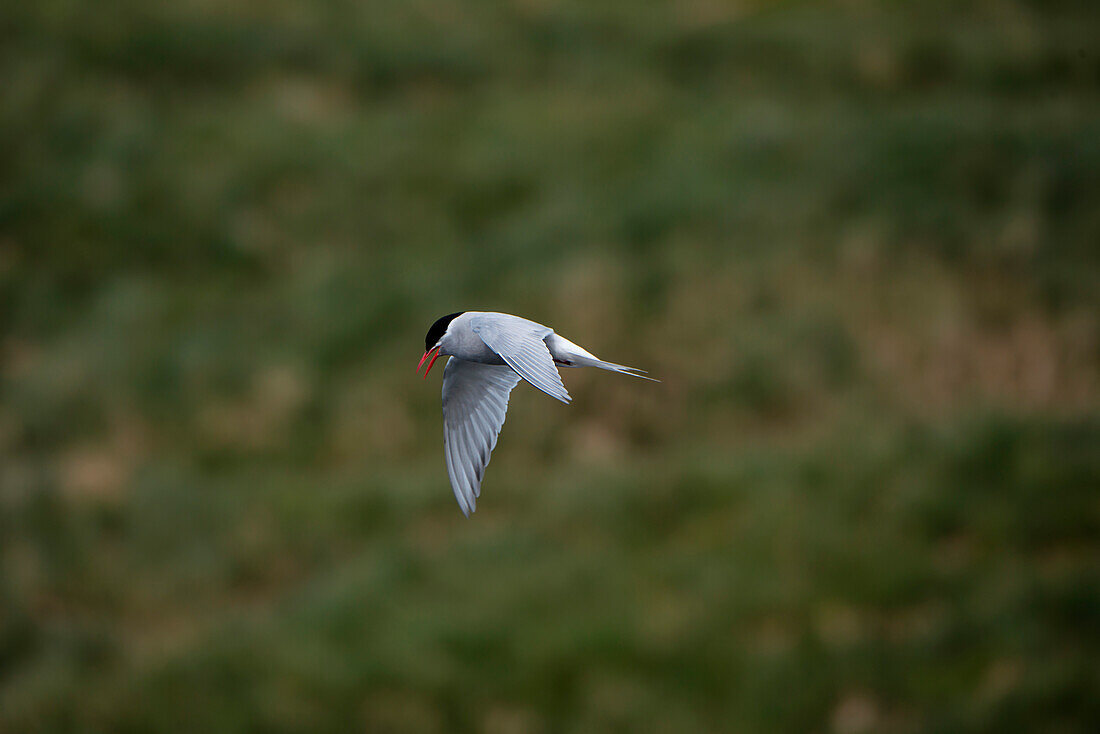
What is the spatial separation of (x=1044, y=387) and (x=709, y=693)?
20.5 feet

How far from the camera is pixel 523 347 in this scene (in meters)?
5.42

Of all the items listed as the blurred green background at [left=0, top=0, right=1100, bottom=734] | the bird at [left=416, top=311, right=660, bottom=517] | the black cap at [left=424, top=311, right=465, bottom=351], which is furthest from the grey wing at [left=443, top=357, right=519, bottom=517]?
the blurred green background at [left=0, top=0, right=1100, bottom=734]

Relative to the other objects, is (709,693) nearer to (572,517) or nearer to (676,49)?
(572,517)

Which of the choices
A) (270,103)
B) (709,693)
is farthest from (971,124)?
(270,103)

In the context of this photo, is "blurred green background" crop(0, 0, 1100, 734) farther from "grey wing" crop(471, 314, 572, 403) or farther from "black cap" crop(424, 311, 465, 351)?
"grey wing" crop(471, 314, 572, 403)

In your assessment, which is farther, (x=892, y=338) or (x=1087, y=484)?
(x=892, y=338)

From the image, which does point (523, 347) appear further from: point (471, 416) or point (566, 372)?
point (566, 372)

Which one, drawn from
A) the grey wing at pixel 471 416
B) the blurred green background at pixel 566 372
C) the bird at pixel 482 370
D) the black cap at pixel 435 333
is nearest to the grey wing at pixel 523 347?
the bird at pixel 482 370

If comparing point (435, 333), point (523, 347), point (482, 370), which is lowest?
point (523, 347)

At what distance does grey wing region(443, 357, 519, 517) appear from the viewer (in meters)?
6.03

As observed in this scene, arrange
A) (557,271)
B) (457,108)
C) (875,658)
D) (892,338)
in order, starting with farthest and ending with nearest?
1. (457,108)
2. (557,271)
3. (892,338)
4. (875,658)

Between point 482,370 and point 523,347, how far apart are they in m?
1.55

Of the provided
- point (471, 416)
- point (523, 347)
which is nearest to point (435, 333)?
point (471, 416)

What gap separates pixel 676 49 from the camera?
22.0 m
